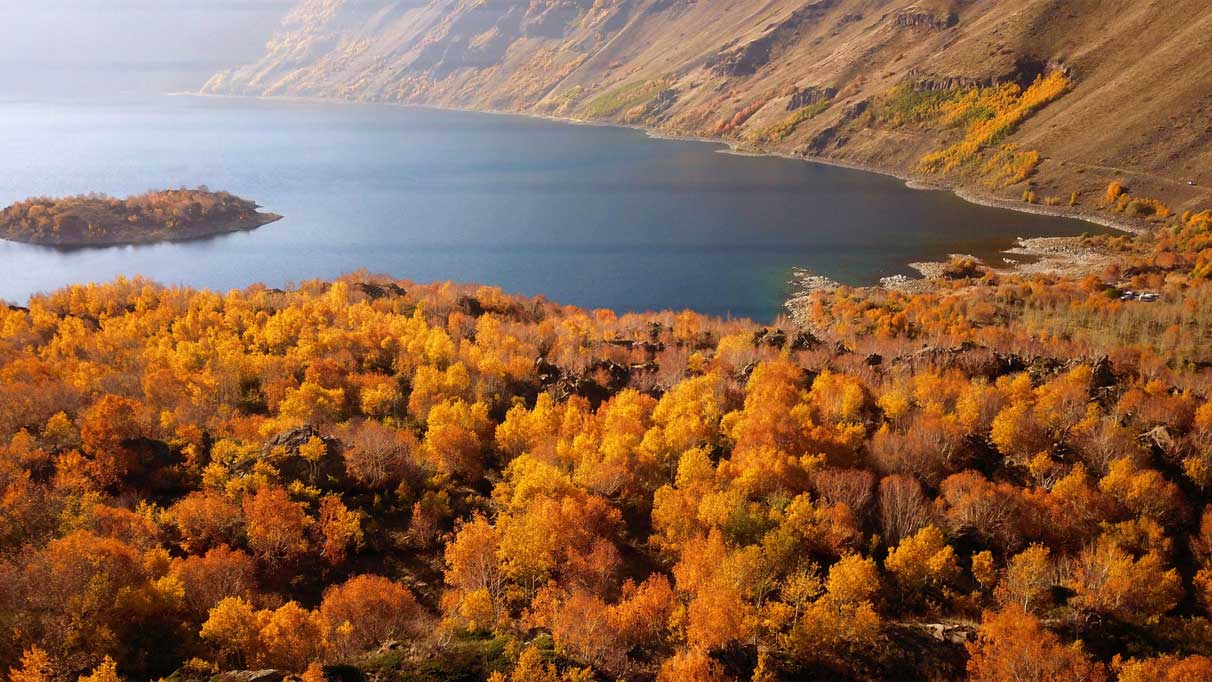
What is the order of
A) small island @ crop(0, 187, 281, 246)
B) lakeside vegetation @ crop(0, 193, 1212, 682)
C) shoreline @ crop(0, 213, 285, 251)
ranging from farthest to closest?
small island @ crop(0, 187, 281, 246), shoreline @ crop(0, 213, 285, 251), lakeside vegetation @ crop(0, 193, 1212, 682)

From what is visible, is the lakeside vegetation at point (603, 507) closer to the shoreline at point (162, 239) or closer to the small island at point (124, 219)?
the shoreline at point (162, 239)

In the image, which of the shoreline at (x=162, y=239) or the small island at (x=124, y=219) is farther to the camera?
the small island at (x=124, y=219)

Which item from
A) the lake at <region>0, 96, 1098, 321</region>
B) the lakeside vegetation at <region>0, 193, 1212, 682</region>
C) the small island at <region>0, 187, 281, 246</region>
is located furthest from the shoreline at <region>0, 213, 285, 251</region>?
the lakeside vegetation at <region>0, 193, 1212, 682</region>

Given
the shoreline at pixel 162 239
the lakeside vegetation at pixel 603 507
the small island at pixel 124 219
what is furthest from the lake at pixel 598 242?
the lakeside vegetation at pixel 603 507

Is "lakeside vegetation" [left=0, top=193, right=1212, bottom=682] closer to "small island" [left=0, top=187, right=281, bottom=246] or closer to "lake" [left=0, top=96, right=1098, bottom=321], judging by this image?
"lake" [left=0, top=96, right=1098, bottom=321]

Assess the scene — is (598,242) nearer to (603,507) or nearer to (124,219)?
(124,219)

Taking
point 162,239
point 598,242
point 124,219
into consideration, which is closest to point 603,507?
point 598,242

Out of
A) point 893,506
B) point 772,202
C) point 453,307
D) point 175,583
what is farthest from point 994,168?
point 175,583
